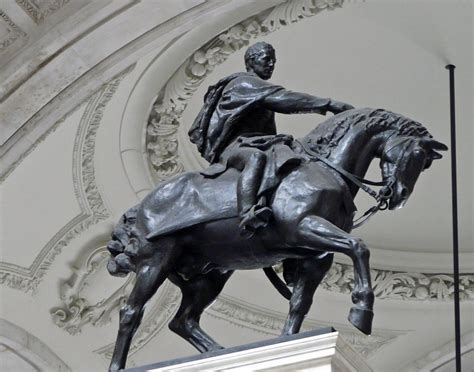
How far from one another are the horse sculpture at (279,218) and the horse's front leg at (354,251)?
0.02m

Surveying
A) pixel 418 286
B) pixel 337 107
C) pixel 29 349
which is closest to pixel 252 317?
pixel 418 286

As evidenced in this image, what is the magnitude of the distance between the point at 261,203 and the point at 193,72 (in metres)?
5.26

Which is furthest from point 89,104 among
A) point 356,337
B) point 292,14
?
point 356,337

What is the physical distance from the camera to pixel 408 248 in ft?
40.9

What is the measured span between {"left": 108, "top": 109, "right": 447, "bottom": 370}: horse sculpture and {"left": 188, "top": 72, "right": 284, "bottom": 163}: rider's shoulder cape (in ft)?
0.55

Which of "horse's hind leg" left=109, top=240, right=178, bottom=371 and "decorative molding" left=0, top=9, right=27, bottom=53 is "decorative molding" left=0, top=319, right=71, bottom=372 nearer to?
"decorative molding" left=0, top=9, right=27, bottom=53

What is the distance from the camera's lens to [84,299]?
10789 mm

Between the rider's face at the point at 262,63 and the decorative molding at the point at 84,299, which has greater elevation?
the decorative molding at the point at 84,299

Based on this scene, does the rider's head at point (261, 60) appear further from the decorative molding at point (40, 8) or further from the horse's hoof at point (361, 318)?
the decorative molding at point (40, 8)

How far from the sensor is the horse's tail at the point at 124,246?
5.13m

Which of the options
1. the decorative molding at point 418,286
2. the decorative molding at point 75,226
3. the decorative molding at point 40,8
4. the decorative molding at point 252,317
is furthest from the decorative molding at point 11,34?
the decorative molding at point 418,286

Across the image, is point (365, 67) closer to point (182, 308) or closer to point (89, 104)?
point (89, 104)

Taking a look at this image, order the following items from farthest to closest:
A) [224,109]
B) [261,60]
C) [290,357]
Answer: [261,60]
[224,109]
[290,357]

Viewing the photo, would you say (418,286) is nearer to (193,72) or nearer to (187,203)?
(193,72)
